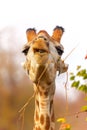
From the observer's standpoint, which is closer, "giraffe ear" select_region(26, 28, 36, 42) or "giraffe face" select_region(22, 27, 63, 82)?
"giraffe face" select_region(22, 27, 63, 82)

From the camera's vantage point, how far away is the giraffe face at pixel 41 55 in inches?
159

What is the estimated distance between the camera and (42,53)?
4.02 metres

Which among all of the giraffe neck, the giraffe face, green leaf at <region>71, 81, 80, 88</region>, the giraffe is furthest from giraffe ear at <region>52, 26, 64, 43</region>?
green leaf at <region>71, 81, 80, 88</region>

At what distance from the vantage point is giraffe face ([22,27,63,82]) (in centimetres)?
403

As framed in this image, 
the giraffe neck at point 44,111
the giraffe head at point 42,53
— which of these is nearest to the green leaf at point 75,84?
the giraffe head at point 42,53

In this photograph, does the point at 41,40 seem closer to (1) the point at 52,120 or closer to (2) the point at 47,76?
(2) the point at 47,76

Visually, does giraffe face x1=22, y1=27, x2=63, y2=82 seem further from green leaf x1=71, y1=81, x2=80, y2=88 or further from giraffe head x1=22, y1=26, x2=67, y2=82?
green leaf x1=71, y1=81, x2=80, y2=88

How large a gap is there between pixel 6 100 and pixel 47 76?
43.4 ft

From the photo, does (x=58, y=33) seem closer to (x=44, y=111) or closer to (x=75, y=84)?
(x=44, y=111)

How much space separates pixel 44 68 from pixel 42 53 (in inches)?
7.0

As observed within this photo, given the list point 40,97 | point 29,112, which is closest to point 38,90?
point 40,97

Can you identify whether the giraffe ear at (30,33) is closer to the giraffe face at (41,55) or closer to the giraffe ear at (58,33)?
the giraffe face at (41,55)

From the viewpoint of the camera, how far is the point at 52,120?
478cm

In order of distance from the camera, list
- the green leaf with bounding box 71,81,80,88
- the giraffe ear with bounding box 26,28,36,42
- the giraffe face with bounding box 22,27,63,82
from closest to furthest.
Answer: the green leaf with bounding box 71,81,80,88, the giraffe face with bounding box 22,27,63,82, the giraffe ear with bounding box 26,28,36,42
